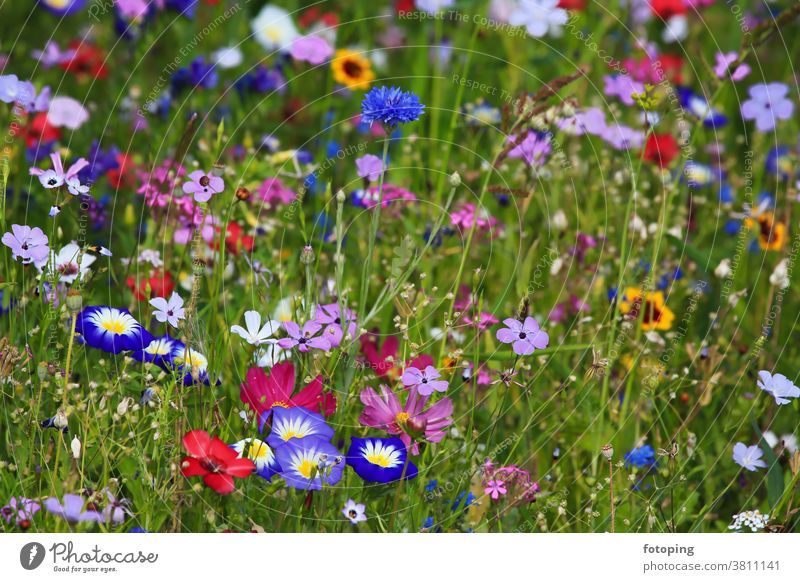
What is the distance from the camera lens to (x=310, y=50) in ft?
7.27

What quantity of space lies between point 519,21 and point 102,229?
849 millimetres

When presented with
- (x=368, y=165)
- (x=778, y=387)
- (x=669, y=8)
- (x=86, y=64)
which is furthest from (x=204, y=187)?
(x=669, y=8)

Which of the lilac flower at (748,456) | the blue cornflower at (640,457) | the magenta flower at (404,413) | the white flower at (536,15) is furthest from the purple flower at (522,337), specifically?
the white flower at (536,15)

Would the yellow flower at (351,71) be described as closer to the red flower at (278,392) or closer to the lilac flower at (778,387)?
the red flower at (278,392)

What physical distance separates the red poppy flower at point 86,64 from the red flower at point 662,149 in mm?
1194

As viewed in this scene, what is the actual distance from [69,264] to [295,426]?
40 cm

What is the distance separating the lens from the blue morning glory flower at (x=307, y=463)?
136 centimetres

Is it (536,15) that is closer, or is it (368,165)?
(368,165)

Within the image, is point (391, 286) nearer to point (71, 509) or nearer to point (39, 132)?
point (71, 509)

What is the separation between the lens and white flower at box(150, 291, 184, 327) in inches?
58.0

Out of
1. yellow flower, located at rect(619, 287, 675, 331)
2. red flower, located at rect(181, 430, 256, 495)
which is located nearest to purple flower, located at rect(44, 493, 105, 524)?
red flower, located at rect(181, 430, 256, 495)

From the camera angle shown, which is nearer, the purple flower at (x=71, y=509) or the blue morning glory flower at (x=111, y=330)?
the purple flower at (x=71, y=509)

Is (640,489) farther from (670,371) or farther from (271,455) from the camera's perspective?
(271,455)

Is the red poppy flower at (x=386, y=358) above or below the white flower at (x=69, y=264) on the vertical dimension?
below
